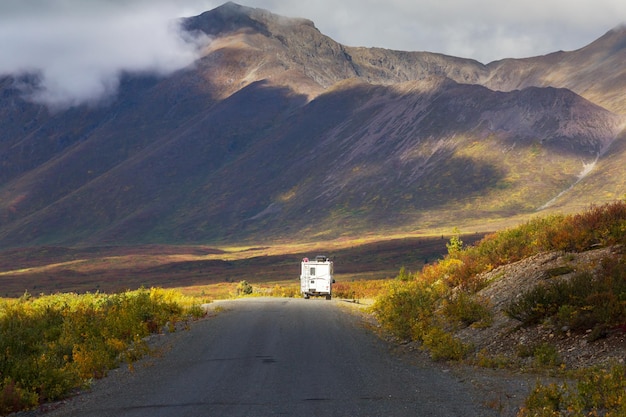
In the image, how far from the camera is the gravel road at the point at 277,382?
10797 mm

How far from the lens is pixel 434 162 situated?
484 ft

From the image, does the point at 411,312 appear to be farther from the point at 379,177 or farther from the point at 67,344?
the point at 379,177

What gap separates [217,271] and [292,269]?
34.3ft

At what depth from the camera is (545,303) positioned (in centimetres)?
1551

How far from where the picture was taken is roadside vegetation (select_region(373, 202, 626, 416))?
31.0 feet

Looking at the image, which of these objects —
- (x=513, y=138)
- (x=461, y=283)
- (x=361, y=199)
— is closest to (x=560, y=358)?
(x=461, y=283)

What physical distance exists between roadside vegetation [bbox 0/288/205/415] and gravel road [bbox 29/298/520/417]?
445mm

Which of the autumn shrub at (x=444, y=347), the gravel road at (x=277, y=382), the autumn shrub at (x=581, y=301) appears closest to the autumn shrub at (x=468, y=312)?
the autumn shrub at (x=581, y=301)

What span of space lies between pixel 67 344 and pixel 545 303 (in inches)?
463

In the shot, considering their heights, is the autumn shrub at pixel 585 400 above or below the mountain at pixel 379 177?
below

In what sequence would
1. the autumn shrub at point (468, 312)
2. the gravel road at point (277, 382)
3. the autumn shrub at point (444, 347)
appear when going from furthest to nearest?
the autumn shrub at point (468, 312)
the autumn shrub at point (444, 347)
the gravel road at point (277, 382)

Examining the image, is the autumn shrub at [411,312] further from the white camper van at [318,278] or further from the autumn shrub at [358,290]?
the autumn shrub at [358,290]

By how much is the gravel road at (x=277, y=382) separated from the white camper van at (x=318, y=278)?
21.1 metres

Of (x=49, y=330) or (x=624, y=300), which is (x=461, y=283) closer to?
(x=624, y=300)
